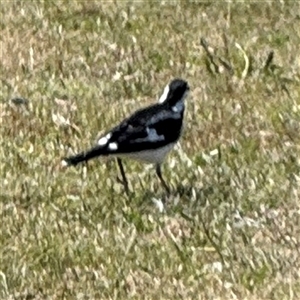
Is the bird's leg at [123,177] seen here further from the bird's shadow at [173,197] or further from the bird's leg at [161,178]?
the bird's leg at [161,178]

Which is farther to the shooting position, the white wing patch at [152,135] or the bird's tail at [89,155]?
the white wing patch at [152,135]

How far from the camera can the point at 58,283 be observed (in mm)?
8094

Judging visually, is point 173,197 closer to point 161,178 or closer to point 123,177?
point 161,178

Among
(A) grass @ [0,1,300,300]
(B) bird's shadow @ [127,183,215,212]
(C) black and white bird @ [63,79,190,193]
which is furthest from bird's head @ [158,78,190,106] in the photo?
(B) bird's shadow @ [127,183,215,212]

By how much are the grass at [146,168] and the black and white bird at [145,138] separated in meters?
0.23

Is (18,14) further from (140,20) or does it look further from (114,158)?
(114,158)

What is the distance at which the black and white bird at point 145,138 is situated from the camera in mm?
9227

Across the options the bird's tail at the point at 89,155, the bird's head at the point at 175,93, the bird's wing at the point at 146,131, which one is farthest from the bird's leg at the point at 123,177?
the bird's head at the point at 175,93

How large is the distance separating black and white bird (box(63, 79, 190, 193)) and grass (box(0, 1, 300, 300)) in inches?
9.1

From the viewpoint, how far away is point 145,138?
31.0 ft

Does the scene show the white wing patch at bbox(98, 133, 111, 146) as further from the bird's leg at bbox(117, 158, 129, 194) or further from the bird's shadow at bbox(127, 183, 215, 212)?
the bird's shadow at bbox(127, 183, 215, 212)

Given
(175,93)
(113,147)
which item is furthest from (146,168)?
(113,147)

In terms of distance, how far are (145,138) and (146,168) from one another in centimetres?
60

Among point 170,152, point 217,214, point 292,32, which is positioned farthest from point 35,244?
point 292,32
